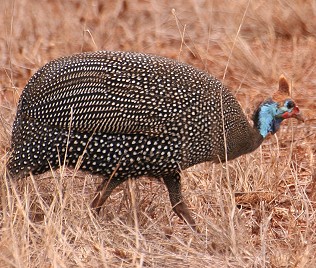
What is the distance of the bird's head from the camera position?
4914 mm

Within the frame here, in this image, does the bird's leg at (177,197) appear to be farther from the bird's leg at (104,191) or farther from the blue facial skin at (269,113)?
the blue facial skin at (269,113)

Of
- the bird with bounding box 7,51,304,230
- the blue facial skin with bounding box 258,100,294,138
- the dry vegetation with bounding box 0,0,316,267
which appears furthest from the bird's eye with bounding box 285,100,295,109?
the bird with bounding box 7,51,304,230

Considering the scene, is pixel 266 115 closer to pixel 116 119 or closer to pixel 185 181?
pixel 185 181

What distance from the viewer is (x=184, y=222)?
4.71m

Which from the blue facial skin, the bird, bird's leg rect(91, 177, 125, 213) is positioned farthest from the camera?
the blue facial skin

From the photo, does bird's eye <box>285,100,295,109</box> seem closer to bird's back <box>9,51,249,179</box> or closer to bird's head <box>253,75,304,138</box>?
bird's head <box>253,75,304,138</box>

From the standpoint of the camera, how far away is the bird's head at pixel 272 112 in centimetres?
491

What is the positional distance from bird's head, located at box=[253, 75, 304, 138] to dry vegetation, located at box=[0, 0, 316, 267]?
0.27 metres

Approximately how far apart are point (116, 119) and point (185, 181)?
2.54 ft

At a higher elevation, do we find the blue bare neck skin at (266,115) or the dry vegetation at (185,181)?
the blue bare neck skin at (266,115)

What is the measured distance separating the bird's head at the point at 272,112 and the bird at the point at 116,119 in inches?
15.2

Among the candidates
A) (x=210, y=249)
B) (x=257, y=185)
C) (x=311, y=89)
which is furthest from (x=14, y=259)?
(x=311, y=89)

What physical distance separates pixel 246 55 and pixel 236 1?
82cm

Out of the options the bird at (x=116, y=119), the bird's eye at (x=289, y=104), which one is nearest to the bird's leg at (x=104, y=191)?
the bird at (x=116, y=119)
